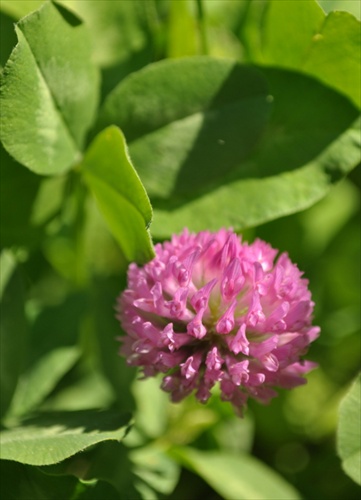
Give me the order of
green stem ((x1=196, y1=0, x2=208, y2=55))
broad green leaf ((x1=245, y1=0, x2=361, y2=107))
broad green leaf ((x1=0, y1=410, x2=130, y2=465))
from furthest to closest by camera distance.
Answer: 1. green stem ((x1=196, y1=0, x2=208, y2=55))
2. broad green leaf ((x1=245, y1=0, x2=361, y2=107))
3. broad green leaf ((x1=0, y1=410, x2=130, y2=465))

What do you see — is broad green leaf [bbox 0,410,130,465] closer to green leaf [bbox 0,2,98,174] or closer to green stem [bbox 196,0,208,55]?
green leaf [bbox 0,2,98,174]

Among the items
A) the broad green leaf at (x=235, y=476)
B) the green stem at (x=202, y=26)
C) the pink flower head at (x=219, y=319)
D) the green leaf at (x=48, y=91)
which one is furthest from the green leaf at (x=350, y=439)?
the green stem at (x=202, y=26)

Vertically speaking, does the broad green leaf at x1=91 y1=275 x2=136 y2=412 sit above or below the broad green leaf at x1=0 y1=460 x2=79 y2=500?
below

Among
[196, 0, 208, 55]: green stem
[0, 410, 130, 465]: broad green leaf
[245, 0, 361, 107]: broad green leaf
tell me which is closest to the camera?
[0, 410, 130, 465]: broad green leaf

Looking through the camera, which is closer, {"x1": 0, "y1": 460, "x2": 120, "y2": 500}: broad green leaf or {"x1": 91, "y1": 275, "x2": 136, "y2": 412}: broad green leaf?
{"x1": 0, "y1": 460, "x2": 120, "y2": 500}: broad green leaf

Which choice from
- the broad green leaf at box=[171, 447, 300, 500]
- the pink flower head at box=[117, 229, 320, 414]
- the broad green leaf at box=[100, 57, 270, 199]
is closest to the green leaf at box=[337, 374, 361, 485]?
the pink flower head at box=[117, 229, 320, 414]

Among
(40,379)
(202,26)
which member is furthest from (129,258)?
(202,26)

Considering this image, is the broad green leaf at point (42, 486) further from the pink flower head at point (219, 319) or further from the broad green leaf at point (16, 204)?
the broad green leaf at point (16, 204)

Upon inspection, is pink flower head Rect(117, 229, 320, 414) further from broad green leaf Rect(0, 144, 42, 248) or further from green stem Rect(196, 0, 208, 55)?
green stem Rect(196, 0, 208, 55)

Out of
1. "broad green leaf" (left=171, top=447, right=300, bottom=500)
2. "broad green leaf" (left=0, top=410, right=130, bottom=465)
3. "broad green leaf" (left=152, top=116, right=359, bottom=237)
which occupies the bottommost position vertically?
"broad green leaf" (left=171, top=447, right=300, bottom=500)
